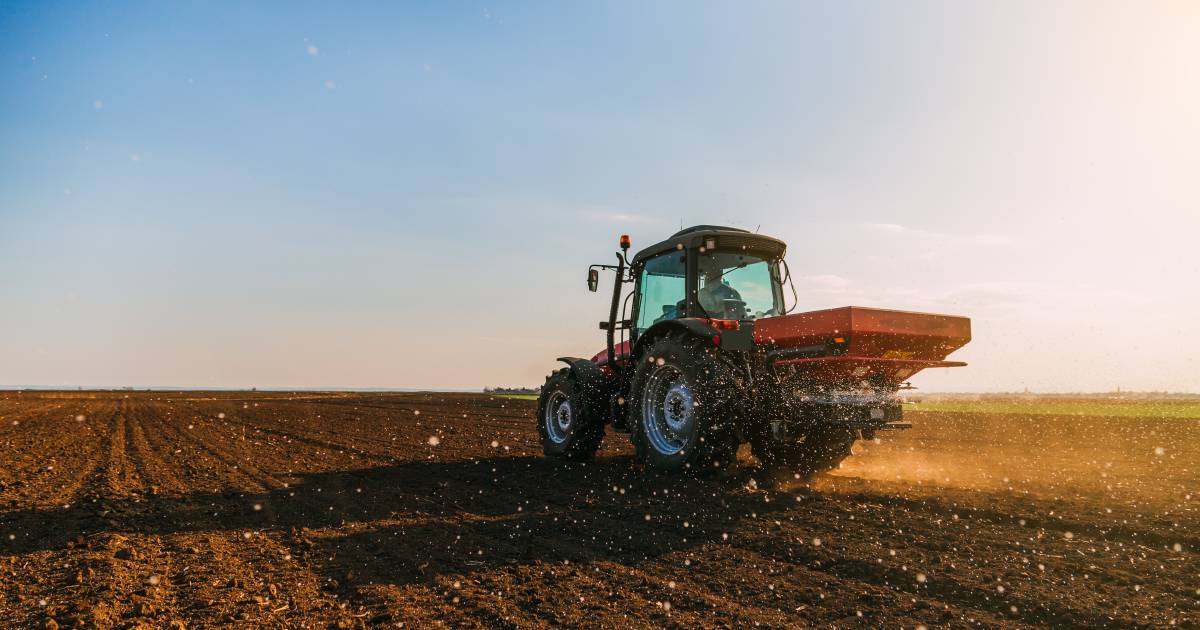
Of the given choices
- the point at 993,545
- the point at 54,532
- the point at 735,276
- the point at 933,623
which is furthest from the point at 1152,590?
the point at 54,532

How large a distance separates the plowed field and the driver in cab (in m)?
1.85

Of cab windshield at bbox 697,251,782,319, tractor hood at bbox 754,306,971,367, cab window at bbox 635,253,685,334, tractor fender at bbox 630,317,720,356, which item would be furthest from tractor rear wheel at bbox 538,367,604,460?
tractor hood at bbox 754,306,971,367

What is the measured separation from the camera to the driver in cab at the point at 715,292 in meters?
7.68

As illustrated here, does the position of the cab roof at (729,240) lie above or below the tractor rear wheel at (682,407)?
above

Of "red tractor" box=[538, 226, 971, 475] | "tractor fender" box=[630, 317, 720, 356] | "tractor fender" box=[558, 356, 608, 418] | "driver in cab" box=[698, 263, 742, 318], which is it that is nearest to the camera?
"red tractor" box=[538, 226, 971, 475]

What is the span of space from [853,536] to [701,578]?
1.42 m

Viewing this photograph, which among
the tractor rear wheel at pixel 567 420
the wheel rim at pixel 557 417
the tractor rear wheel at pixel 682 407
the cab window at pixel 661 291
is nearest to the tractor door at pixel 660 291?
the cab window at pixel 661 291

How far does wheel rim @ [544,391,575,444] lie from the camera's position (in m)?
9.55

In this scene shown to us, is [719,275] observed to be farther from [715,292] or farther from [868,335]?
[868,335]

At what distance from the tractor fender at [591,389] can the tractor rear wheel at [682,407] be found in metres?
1.34

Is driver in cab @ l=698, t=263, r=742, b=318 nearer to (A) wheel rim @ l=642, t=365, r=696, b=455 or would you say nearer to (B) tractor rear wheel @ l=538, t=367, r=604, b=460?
(A) wheel rim @ l=642, t=365, r=696, b=455

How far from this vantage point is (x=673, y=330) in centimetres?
760

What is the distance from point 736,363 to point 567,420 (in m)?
3.36

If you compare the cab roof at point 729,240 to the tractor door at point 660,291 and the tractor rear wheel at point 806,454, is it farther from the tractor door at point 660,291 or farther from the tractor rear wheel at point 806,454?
the tractor rear wheel at point 806,454
